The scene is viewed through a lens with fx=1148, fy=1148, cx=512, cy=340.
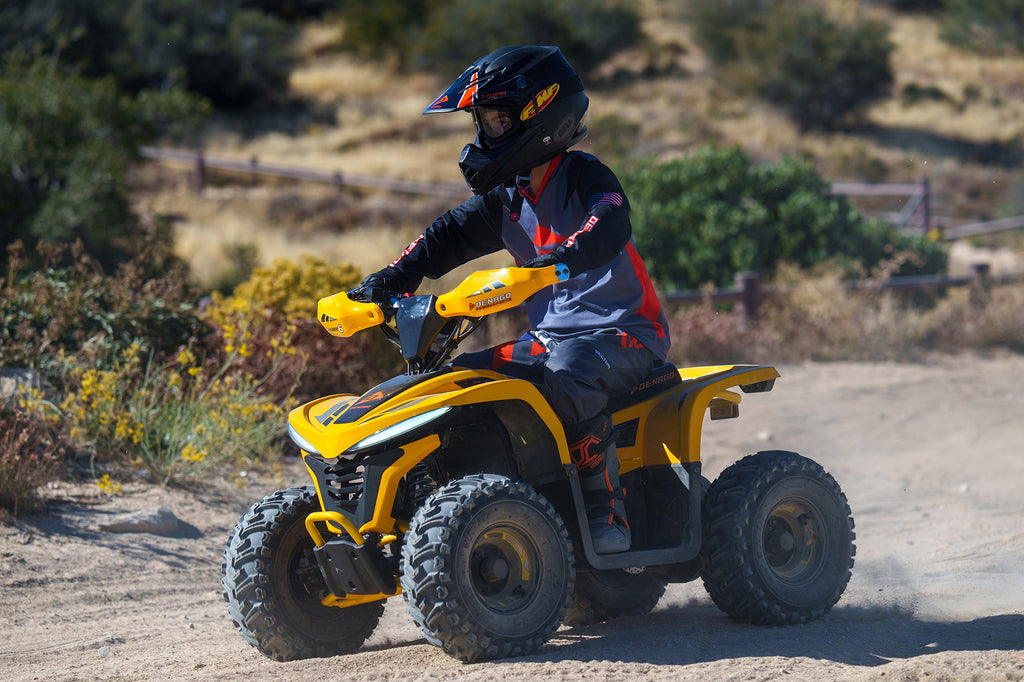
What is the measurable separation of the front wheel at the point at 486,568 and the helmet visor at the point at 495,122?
1.34 meters

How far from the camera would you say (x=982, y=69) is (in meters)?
45.1

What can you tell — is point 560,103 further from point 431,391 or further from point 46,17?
point 46,17

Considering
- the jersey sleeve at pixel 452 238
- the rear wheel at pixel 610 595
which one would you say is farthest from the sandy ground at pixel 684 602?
the jersey sleeve at pixel 452 238

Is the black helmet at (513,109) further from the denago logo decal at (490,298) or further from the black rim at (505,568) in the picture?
the black rim at (505,568)

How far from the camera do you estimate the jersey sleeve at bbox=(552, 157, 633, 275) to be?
4.20m

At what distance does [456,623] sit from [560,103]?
203 cm

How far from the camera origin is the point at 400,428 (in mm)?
3994

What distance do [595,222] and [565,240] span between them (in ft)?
0.59

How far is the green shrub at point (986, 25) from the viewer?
44375 mm

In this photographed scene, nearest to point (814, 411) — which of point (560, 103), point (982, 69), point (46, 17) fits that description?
point (560, 103)

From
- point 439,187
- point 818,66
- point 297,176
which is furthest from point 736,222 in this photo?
point 818,66

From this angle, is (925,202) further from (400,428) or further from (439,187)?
(400,428)

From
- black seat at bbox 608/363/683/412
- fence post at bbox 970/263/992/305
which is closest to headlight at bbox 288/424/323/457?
black seat at bbox 608/363/683/412

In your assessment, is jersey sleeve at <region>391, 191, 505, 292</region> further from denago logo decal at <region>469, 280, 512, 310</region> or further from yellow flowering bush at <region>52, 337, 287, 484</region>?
yellow flowering bush at <region>52, 337, 287, 484</region>
